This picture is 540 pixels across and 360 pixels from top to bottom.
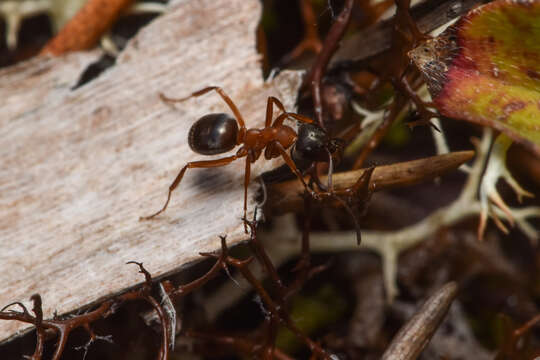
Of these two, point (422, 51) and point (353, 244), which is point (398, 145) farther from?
point (422, 51)

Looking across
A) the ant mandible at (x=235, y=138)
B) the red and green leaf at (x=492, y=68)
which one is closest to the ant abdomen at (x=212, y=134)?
the ant mandible at (x=235, y=138)

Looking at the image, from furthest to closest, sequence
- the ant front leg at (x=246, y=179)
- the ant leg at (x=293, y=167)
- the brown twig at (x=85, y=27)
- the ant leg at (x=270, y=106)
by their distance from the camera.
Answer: the brown twig at (x=85, y=27)
the ant leg at (x=270, y=106)
the ant leg at (x=293, y=167)
the ant front leg at (x=246, y=179)

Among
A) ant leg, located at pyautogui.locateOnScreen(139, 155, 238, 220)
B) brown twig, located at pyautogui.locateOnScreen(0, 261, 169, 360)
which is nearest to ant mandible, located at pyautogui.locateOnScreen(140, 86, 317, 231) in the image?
ant leg, located at pyautogui.locateOnScreen(139, 155, 238, 220)

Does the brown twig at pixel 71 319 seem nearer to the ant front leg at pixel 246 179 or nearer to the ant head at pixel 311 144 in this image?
the ant front leg at pixel 246 179

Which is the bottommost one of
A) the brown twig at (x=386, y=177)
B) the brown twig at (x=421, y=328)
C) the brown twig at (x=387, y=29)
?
→ the brown twig at (x=421, y=328)

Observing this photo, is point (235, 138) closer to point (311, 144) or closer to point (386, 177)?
point (311, 144)

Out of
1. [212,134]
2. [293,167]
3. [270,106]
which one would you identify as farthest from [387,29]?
[212,134]
